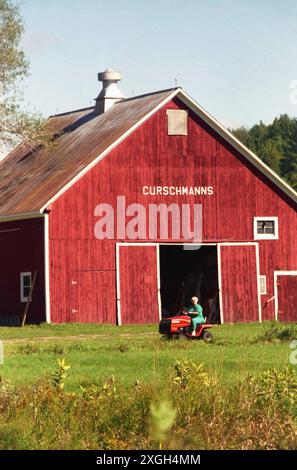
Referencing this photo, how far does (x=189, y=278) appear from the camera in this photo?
44.8 meters

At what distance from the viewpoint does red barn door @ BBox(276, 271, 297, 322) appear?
43.7 metres

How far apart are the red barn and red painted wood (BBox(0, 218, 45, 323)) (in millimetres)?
36

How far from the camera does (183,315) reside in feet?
99.0

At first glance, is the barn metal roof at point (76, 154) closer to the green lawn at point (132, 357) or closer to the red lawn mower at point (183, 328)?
the green lawn at point (132, 357)

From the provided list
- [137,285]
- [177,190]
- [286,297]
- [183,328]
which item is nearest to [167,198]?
[177,190]

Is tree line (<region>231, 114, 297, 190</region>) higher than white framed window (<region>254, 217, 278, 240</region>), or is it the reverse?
tree line (<region>231, 114, 297, 190</region>)

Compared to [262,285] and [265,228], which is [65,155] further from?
[262,285]

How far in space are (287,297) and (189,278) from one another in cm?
373

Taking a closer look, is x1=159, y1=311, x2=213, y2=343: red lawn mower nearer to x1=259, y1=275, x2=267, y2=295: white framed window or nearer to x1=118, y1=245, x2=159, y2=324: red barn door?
x1=118, y1=245, x2=159, y2=324: red barn door

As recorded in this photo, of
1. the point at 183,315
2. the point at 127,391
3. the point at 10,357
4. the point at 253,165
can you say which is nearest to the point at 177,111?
the point at 253,165

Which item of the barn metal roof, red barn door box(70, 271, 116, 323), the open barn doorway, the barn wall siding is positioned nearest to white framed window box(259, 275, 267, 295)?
the barn wall siding

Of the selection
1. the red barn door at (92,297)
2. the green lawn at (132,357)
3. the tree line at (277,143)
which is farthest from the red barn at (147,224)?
the tree line at (277,143)

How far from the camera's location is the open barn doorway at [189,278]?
43.0 meters
